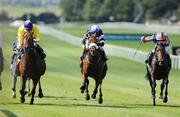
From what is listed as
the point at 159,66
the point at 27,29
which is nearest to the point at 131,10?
the point at 159,66

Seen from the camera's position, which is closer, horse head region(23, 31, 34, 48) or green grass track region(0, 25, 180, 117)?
green grass track region(0, 25, 180, 117)

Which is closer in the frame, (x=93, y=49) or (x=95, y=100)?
(x=93, y=49)

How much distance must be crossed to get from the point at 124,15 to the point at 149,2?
650 cm

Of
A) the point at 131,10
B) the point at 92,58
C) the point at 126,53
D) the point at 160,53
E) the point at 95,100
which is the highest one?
the point at 131,10

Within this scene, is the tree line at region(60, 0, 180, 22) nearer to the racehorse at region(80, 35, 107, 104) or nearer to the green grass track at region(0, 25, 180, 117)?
the green grass track at region(0, 25, 180, 117)

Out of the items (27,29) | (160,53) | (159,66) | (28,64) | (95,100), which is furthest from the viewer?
(95,100)

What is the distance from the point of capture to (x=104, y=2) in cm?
14588

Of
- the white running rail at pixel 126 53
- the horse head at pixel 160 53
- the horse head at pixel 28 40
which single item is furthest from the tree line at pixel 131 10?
the horse head at pixel 28 40

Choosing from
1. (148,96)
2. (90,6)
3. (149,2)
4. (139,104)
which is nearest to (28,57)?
(139,104)

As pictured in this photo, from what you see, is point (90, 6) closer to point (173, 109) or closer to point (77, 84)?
point (77, 84)

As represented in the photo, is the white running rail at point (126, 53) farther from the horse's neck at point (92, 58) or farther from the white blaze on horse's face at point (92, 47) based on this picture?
the white blaze on horse's face at point (92, 47)

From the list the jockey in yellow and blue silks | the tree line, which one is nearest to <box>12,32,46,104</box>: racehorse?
the jockey in yellow and blue silks

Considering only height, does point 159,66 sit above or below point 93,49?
below

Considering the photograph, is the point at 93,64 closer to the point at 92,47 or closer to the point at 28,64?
the point at 92,47
